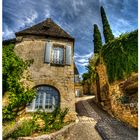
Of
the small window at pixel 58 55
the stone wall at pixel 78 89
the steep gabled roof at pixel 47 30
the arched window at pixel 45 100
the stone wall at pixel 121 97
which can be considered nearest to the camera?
the stone wall at pixel 121 97

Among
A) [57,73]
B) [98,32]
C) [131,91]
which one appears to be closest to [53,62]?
[57,73]

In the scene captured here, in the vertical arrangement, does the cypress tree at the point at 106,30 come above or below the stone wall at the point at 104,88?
above

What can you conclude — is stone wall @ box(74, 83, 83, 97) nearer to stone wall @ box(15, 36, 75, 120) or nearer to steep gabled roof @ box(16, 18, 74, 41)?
steep gabled roof @ box(16, 18, 74, 41)

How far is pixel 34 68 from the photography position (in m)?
8.66

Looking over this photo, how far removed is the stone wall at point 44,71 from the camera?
8.36 m

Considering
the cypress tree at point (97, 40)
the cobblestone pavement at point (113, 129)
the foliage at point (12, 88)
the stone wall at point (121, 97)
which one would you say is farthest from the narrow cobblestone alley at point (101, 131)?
the cypress tree at point (97, 40)

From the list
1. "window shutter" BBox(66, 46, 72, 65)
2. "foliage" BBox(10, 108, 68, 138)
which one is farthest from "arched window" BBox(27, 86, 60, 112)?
"window shutter" BBox(66, 46, 72, 65)

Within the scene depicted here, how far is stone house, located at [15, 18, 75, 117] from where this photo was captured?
8.26 meters

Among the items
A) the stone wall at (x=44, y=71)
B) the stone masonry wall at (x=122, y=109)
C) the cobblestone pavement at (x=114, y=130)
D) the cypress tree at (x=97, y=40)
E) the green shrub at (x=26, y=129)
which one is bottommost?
the cobblestone pavement at (x=114, y=130)

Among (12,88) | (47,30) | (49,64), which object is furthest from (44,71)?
(47,30)

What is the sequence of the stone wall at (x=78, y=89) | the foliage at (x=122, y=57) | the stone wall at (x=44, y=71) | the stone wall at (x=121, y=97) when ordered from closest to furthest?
the stone wall at (x=121, y=97) < the foliage at (x=122, y=57) < the stone wall at (x=44, y=71) < the stone wall at (x=78, y=89)

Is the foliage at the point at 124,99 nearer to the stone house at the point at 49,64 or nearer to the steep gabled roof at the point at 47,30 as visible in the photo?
the stone house at the point at 49,64

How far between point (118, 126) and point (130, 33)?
4.90 meters

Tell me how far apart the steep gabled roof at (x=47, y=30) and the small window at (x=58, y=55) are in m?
0.78
